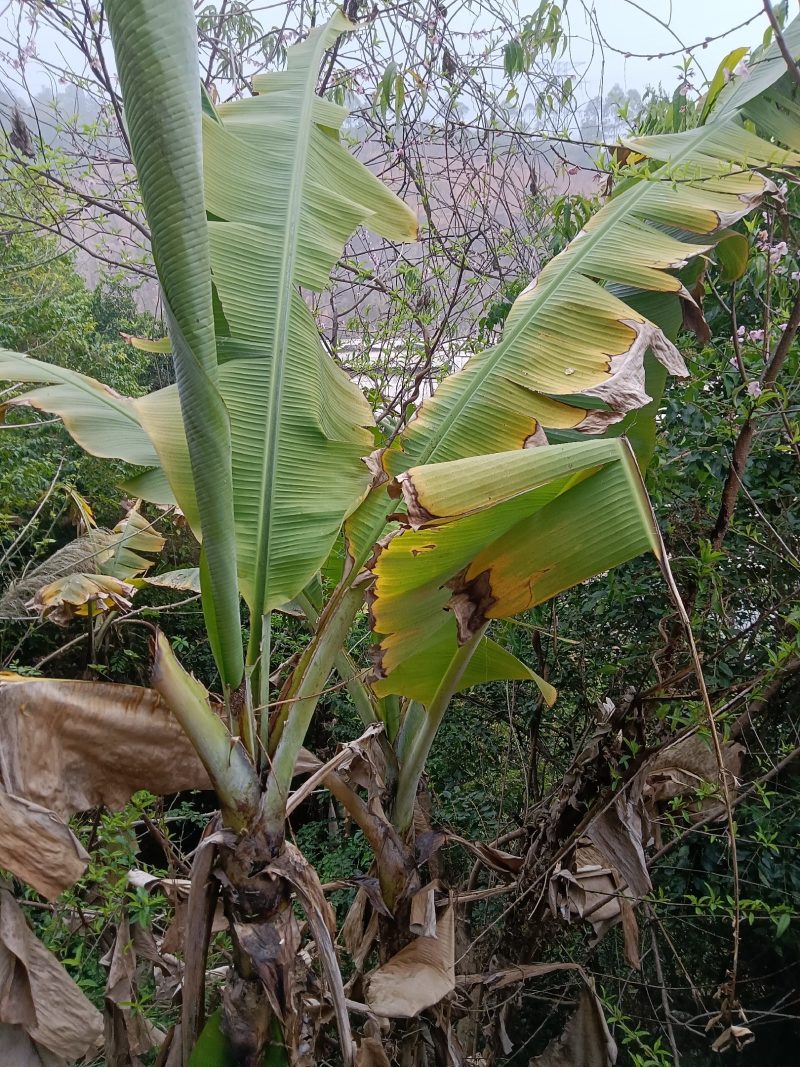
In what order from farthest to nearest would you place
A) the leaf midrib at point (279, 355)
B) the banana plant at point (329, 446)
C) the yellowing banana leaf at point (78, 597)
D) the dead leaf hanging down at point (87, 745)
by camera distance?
the yellowing banana leaf at point (78, 597), the leaf midrib at point (279, 355), the dead leaf hanging down at point (87, 745), the banana plant at point (329, 446)

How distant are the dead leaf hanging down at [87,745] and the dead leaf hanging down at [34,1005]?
24cm

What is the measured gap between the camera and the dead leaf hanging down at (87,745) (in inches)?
45.3

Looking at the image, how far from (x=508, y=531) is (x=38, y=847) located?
2.84ft

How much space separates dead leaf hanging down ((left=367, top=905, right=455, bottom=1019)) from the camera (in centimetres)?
124

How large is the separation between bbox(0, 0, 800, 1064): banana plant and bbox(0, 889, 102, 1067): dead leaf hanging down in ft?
0.63

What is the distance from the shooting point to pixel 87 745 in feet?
4.05

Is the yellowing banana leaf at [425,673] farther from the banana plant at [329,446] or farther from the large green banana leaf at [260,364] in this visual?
the large green banana leaf at [260,364]

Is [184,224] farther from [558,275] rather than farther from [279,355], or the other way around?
[558,275]

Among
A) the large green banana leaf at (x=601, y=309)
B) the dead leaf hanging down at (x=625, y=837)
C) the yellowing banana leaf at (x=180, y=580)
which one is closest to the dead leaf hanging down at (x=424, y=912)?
the dead leaf hanging down at (x=625, y=837)

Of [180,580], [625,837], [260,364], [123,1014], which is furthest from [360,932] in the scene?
[260,364]

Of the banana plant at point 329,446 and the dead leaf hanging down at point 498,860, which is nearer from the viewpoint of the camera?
the banana plant at point 329,446

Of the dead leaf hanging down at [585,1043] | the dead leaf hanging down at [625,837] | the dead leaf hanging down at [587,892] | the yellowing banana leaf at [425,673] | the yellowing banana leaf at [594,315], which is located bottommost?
the dead leaf hanging down at [585,1043]

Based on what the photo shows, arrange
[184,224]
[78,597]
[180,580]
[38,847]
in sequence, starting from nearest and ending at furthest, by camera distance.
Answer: [184,224], [38,847], [78,597], [180,580]

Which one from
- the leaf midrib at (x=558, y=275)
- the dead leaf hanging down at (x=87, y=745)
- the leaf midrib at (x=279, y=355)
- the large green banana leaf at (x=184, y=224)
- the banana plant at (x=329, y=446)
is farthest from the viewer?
the leaf midrib at (x=558, y=275)
